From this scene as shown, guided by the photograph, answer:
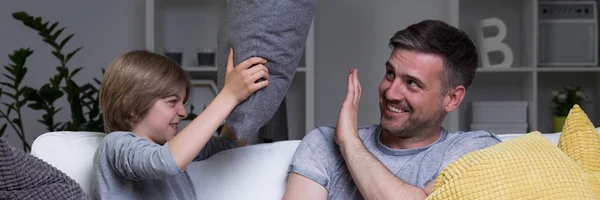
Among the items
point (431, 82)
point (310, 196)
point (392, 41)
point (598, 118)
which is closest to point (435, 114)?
point (431, 82)

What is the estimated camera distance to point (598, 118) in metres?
3.99

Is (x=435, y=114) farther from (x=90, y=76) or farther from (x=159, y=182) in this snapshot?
(x=90, y=76)

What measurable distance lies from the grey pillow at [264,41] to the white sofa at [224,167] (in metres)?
0.26

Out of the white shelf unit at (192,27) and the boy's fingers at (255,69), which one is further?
the white shelf unit at (192,27)

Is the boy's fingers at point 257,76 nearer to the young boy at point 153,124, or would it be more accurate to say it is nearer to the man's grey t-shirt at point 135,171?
the young boy at point 153,124

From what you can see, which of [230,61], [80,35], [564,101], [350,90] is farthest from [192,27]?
[230,61]

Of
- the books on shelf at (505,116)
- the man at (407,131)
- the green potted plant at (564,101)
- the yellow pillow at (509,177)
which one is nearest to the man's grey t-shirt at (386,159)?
the man at (407,131)

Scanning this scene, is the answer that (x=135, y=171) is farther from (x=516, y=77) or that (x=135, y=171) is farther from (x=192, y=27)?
(x=516, y=77)

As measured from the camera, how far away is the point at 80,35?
391cm

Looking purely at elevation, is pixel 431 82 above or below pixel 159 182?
above

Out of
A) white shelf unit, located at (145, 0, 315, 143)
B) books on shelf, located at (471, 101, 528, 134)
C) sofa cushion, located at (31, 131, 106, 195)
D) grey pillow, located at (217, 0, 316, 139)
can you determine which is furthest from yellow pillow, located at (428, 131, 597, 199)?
white shelf unit, located at (145, 0, 315, 143)

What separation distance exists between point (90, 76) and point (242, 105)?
249 centimetres

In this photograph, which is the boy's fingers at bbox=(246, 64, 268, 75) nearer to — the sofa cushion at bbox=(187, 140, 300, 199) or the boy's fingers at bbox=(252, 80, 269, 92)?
the boy's fingers at bbox=(252, 80, 269, 92)

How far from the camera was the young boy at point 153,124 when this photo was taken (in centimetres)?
155
